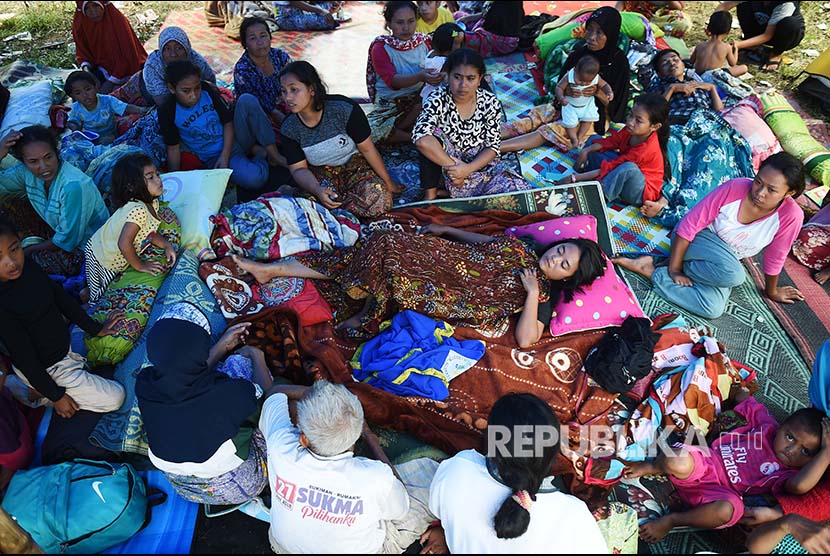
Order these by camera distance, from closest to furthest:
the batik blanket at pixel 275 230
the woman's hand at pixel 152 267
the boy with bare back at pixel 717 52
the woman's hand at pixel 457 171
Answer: the woman's hand at pixel 152 267 < the batik blanket at pixel 275 230 < the woman's hand at pixel 457 171 < the boy with bare back at pixel 717 52

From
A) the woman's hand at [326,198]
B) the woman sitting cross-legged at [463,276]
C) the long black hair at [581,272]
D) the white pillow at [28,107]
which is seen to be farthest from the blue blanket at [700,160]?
the white pillow at [28,107]

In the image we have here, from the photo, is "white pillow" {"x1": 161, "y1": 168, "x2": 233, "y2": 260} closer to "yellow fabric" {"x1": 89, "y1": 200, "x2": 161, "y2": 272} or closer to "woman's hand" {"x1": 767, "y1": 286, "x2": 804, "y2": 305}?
"yellow fabric" {"x1": 89, "y1": 200, "x2": 161, "y2": 272}

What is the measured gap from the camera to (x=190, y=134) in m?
4.49

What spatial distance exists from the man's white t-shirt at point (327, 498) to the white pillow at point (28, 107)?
13.0 feet

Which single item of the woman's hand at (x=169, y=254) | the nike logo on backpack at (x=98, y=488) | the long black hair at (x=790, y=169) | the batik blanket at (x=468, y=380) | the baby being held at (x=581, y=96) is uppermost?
the long black hair at (x=790, y=169)

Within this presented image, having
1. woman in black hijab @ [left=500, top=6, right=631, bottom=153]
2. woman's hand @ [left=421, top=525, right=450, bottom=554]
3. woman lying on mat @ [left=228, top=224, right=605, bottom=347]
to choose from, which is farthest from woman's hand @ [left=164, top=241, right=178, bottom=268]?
woman in black hijab @ [left=500, top=6, right=631, bottom=153]

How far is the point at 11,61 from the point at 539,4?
671 centimetres

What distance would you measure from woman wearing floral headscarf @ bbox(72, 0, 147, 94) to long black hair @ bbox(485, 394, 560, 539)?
18.5ft

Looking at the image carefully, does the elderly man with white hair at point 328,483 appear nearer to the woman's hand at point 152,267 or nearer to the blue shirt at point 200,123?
the woman's hand at point 152,267

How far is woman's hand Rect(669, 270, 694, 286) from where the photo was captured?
382 cm

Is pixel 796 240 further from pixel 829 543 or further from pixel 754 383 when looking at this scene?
pixel 829 543

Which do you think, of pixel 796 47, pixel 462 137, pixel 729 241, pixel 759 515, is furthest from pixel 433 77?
pixel 796 47

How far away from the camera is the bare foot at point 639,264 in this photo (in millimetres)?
3975

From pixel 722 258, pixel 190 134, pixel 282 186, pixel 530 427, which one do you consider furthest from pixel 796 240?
pixel 190 134
